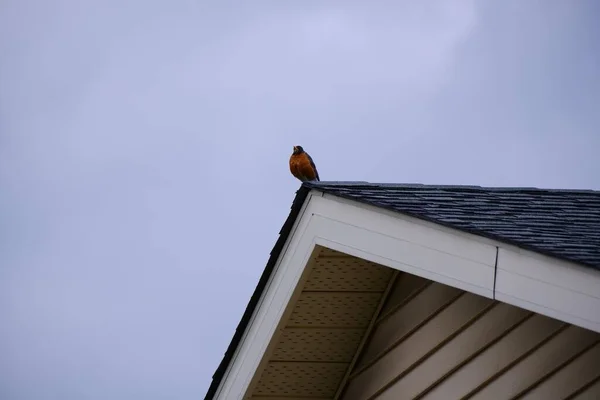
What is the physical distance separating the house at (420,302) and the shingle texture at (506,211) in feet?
0.04

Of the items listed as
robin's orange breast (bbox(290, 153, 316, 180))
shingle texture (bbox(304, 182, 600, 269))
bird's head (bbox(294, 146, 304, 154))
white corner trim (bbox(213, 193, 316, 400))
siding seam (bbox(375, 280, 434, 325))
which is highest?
bird's head (bbox(294, 146, 304, 154))

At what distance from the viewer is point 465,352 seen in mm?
4559

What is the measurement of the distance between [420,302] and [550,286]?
3.43 feet

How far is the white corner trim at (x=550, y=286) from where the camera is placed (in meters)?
3.71

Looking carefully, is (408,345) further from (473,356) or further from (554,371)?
(554,371)

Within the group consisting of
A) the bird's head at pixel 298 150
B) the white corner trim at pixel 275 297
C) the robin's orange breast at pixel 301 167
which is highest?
the bird's head at pixel 298 150

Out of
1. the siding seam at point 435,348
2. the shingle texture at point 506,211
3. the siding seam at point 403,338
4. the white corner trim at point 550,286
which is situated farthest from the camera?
the siding seam at point 403,338

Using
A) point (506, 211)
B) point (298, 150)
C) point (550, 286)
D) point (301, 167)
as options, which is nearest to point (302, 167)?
point (301, 167)

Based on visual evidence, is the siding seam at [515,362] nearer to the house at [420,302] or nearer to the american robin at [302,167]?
the house at [420,302]

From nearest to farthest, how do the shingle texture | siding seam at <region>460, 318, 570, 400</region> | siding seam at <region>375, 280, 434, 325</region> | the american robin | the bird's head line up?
the shingle texture, siding seam at <region>460, 318, 570, 400</region>, siding seam at <region>375, 280, 434, 325</region>, the american robin, the bird's head

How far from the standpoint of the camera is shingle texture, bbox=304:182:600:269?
4090 mm

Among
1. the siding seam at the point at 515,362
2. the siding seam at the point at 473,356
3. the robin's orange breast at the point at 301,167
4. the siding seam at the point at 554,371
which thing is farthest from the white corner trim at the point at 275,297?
the robin's orange breast at the point at 301,167

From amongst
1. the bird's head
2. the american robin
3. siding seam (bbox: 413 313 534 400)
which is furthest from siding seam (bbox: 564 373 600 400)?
the bird's head

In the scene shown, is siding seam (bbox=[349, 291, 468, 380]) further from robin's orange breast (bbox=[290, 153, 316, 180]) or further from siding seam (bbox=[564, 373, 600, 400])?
robin's orange breast (bbox=[290, 153, 316, 180])
